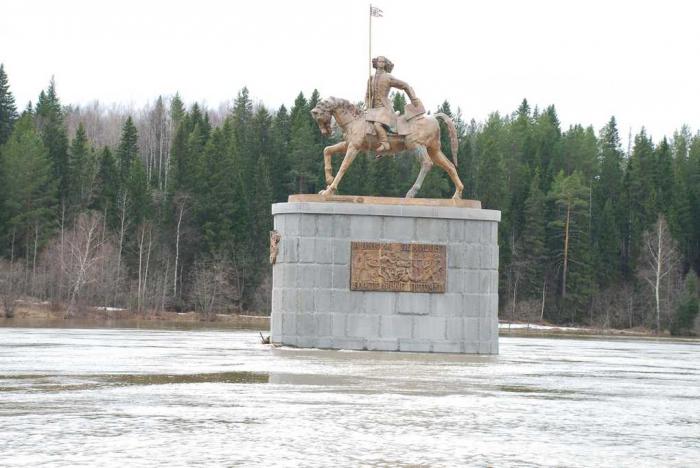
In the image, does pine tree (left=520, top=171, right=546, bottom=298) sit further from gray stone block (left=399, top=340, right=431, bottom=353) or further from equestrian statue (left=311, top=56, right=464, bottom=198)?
gray stone block (left=399, top=340, right=431, bottom=353)

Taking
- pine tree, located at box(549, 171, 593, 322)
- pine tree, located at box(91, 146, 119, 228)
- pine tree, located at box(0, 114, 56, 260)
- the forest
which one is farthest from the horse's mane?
pine tree, located at box(549, 171, 593, 322)

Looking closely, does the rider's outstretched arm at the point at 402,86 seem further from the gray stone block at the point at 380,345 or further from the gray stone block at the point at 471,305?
the gray stone block at the point at 380,345

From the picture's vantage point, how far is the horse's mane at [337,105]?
91.2 ft

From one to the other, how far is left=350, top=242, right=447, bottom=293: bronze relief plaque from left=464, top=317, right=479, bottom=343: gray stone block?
0.93 meters

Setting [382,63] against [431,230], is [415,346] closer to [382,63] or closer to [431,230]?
[431,230]

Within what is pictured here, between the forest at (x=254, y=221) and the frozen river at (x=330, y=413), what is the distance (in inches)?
1981

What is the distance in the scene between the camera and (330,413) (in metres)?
13.1

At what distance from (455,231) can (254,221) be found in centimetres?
6340

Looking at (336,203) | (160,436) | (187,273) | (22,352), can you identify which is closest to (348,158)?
(336,203)

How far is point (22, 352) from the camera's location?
22359 millimetres

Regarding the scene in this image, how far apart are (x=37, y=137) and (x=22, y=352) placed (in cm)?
7199

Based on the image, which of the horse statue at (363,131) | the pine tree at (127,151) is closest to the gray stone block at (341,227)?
the horse statue at (363,131)

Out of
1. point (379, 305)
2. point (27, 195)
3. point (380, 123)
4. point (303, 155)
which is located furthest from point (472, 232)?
point (303, 155)

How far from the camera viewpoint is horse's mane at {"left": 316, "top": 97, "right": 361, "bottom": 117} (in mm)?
27797
